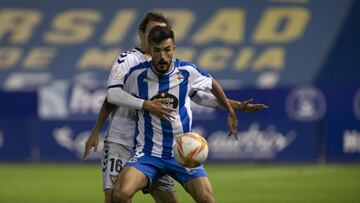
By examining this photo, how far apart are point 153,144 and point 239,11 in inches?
951

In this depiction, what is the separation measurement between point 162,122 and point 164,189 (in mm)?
757

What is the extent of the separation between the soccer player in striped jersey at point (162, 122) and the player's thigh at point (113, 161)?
36 centimetres

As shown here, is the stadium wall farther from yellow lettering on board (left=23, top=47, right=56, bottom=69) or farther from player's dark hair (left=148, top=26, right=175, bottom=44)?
player's dark hair (left=148, top=26, right=175, bottom=44)

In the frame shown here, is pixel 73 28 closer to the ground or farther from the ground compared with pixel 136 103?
closer to the ground

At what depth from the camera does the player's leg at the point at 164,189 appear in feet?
28.2

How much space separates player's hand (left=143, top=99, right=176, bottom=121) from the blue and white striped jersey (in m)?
0.08

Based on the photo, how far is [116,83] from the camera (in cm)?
823

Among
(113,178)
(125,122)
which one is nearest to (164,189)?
(113,178)

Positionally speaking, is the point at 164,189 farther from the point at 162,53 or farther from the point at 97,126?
the point at 162,53

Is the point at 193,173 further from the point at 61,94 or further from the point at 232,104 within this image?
the point at 61,94

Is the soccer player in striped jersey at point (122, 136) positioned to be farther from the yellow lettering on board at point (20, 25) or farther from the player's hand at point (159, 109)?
the yellow lettering on board at point (20, 25)

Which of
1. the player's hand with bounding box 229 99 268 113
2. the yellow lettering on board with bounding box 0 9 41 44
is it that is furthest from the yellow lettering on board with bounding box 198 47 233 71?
the player's hand with bounding box 229 99 268 113

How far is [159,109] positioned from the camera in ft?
26.1

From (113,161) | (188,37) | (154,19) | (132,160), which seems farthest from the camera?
(188,37)
